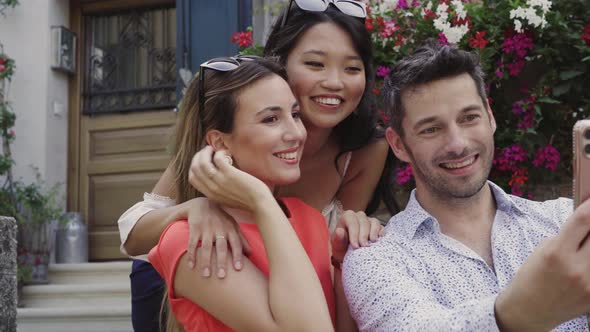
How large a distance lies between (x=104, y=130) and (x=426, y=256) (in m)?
4.74

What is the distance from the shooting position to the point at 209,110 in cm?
193

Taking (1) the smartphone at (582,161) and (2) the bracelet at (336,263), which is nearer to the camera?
(1) the smartphone at (582,161)

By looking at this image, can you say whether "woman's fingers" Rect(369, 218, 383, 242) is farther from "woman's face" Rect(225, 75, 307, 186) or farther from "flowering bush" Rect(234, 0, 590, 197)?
"flowering bush" Rect(234, 0, 590, 197)

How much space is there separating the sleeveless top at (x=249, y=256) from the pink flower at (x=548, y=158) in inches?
64.9

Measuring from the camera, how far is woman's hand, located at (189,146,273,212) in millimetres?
1633

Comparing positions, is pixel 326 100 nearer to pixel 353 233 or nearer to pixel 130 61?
pixel 353 233

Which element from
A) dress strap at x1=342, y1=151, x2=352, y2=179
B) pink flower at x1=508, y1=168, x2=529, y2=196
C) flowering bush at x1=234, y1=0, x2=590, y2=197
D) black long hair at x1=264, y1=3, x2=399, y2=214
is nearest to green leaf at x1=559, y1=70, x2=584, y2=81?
flowering bush at x1=234, y1=0, x2=590, y2=197

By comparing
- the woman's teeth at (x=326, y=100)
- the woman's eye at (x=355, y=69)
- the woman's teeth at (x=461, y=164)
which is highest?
the woman's eye at (x=355, y=69)

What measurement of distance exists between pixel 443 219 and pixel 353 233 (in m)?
0.25

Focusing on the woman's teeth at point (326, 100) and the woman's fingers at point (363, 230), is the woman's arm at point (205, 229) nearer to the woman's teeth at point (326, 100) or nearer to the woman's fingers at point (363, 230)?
the woman's fingers at point (363, 230)

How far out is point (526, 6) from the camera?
10.8ft

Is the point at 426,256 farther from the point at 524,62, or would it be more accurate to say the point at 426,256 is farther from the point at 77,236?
the point at 77,236

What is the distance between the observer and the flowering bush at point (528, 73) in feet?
10.6

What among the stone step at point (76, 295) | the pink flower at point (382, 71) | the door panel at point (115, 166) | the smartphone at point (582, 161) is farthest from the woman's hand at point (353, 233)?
the door panel at point (115, 166)
